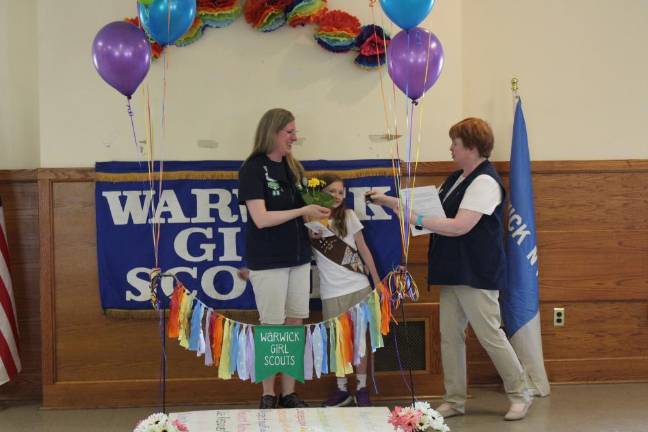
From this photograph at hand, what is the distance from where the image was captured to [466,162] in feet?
11.0

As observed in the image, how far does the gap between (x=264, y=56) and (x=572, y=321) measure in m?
2.24

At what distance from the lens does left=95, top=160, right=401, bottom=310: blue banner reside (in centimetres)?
365

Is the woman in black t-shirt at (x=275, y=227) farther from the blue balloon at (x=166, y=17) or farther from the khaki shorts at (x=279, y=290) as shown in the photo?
the blue balloon at (x=166, y=17)

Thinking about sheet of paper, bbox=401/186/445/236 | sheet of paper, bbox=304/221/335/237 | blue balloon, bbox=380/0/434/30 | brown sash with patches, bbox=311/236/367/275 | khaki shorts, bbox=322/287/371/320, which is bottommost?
khaki shorts, bbox=322/287/371/320

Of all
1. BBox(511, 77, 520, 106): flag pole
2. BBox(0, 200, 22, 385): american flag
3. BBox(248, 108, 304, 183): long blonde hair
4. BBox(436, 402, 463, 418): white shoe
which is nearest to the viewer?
BBox(248, 108, 304, 183): long blonde hair

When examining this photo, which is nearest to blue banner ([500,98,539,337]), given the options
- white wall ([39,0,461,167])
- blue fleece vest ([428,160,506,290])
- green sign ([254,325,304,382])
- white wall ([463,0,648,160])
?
white wall ([463,0,648,160])

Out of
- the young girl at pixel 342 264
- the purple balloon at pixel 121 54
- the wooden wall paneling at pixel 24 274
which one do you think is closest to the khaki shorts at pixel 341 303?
the young girl at pixel 342 264

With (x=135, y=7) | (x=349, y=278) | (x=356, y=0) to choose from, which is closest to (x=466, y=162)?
(x=349, y=278)

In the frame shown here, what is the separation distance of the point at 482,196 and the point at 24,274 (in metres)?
2.42

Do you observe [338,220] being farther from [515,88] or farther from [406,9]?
[515,88]

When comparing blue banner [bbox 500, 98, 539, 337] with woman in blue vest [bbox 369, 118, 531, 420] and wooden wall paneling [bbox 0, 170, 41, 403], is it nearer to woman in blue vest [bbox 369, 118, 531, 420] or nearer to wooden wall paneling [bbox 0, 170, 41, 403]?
woman in blue vest [bbox 369, 118, 531, 420]

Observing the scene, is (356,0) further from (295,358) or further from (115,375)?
(115,375)

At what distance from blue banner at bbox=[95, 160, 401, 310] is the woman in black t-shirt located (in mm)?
358

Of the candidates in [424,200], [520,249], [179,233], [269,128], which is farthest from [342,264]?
[520,249]
